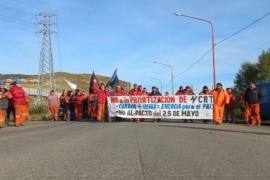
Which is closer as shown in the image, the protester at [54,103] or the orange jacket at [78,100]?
the protester at [54,103]

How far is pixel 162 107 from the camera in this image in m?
21.9

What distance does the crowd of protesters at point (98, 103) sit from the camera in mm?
18078

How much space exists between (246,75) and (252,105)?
179ft

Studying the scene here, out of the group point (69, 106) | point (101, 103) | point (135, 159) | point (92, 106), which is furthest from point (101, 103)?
point (135, 159)

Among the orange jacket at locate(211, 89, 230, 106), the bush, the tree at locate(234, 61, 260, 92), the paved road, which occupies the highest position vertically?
the tree at locate(234, 61, 260, 92)

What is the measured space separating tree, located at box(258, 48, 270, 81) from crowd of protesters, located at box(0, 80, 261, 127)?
42121 mm

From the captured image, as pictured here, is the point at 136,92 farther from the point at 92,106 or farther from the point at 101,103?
the point at 92,106

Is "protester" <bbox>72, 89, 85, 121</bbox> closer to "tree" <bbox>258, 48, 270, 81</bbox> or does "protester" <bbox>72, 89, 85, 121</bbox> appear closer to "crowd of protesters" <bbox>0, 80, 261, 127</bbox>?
"crowd of protesters" <bbox>0, 80, 261, 127</bbox>

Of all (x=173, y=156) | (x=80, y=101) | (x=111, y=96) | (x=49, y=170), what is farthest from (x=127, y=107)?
(x=49, y=170)

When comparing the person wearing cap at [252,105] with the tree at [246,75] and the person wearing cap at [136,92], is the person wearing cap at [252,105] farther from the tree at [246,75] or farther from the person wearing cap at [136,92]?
the tree at [246,75]

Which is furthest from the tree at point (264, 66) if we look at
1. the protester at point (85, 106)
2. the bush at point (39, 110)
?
the protester at point (85, 106)

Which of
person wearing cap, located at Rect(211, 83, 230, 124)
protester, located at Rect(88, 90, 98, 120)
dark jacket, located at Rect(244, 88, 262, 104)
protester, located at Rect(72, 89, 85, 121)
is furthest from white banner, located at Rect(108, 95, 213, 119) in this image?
protester, located at Rect(72, 89, 85, 121)

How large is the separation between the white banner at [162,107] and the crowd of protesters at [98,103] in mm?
415

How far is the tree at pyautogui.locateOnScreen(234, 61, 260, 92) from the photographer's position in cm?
6950
